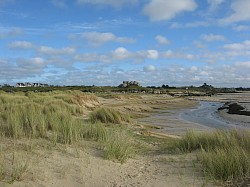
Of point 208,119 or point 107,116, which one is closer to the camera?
point 107,116

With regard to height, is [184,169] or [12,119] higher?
[12,119]

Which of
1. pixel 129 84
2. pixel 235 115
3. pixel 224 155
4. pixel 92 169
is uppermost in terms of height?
pixel 129 84

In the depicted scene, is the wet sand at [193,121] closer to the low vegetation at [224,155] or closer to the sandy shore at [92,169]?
the low vegetation at [224,155]

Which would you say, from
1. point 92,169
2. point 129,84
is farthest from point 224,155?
point 129,84

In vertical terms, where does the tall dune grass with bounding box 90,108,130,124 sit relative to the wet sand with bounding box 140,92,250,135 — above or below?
above

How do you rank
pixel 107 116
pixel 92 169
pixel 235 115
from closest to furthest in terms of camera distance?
1. pixel 92 169
2. pixel 107 116
3. pixel 235 115

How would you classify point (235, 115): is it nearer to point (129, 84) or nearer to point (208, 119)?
point (208, 119)

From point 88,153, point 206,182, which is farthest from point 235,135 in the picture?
point 88,153

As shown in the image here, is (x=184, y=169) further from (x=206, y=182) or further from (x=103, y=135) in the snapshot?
(x=103, y=135)

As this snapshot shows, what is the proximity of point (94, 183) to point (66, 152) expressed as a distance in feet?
6.33

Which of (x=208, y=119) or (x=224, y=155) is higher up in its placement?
(x=224, y=155)

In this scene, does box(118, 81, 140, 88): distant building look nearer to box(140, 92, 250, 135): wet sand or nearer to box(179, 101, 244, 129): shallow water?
box(179, 101, 244, 129): shallow water

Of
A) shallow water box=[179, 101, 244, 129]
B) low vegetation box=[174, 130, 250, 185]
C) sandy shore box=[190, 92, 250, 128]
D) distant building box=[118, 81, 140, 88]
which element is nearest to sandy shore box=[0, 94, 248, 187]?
low vegetation box=[174, 130, 250, 185]

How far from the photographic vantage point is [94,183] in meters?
7.53
